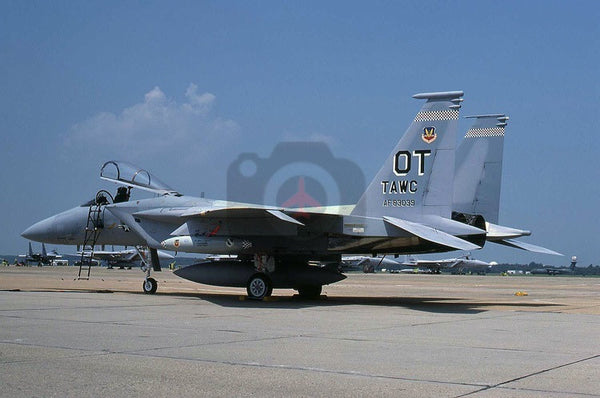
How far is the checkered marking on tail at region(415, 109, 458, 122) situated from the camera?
15648 mm

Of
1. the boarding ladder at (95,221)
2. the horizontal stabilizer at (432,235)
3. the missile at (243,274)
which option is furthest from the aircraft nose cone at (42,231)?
the horizontal stabilizer at (432,235)

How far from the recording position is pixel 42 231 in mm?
21000

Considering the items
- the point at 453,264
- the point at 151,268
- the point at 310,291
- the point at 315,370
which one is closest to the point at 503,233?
the point at 310,291

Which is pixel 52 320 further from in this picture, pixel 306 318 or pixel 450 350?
pixel 450 350

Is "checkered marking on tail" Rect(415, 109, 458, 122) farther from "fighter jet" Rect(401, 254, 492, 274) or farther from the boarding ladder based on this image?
"fighter jet" Rect(401, 254, 492, 274)

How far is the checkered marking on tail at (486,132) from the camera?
19.9 metres

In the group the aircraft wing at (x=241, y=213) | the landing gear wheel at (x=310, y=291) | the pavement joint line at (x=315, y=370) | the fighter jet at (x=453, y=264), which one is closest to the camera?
the pavement joint line at (x=315, y=370)

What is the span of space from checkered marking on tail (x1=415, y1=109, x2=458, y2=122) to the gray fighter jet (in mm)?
24

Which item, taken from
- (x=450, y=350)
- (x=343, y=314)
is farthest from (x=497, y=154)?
(x=450, y=350)

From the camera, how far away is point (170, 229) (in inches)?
723

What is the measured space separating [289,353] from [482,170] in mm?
13221

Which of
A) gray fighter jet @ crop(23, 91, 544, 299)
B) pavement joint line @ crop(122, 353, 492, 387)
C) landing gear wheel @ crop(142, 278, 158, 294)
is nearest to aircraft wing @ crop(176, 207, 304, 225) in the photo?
gray fighter jet @ crop(23, 91, 544, 299)

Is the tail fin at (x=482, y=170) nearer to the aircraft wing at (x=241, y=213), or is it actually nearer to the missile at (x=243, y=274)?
the missile at (x=243, y=274)

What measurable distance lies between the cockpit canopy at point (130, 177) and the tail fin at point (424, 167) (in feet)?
20.2
